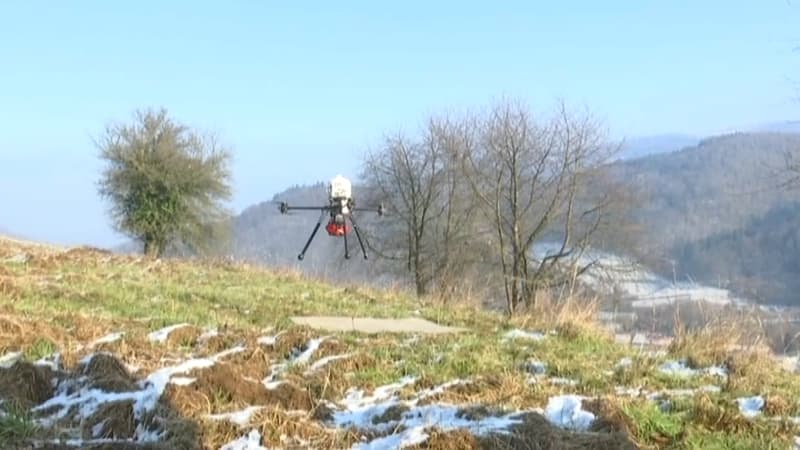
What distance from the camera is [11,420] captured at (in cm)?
328

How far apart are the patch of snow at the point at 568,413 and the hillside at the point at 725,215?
16.6ft

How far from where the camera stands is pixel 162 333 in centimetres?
547

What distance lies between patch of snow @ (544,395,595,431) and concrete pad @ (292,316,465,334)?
2.89m

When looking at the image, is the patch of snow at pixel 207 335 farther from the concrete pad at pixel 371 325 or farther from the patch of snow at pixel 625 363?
the patch of snow at pixel 625 363

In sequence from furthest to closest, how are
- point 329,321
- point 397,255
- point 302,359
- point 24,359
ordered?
point 397,255, point 329,321, point 302,359, point 24,359

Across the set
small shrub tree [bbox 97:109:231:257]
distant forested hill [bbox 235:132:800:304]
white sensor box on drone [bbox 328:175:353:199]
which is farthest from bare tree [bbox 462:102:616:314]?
white sensor box on drone [bbox 328:175:353:199]

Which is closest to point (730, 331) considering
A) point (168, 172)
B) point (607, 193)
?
point (607, 193)

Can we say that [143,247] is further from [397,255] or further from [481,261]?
[481,261]

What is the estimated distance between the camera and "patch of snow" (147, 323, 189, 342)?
17.4 feet

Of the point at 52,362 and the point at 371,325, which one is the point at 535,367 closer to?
the point at 371,325

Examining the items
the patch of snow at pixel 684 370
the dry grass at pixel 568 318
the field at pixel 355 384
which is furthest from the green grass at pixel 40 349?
the dry grass at pixel 568 318

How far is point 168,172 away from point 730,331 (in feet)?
99.1

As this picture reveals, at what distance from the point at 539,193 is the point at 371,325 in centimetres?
2807

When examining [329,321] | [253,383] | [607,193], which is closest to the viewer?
[253,383]
